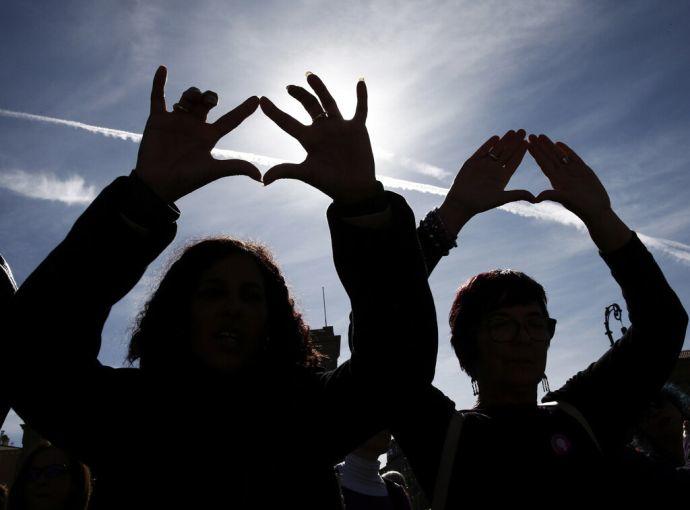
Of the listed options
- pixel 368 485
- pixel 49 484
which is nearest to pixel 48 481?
pixel 49 484

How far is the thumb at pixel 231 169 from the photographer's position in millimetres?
1625

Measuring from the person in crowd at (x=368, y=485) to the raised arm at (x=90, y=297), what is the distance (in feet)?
9.50

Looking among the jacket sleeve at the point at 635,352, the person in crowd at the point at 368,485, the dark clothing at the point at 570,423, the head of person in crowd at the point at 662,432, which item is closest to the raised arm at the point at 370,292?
the dark clothing at the point at 570,423

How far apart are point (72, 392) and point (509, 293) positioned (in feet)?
6.31

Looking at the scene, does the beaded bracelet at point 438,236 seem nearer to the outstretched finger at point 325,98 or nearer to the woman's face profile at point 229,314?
the woman's face profile at point 229,314

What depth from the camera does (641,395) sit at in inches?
98.5

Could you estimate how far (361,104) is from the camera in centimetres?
169

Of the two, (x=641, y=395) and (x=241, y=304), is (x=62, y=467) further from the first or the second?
(x=641, y=395)

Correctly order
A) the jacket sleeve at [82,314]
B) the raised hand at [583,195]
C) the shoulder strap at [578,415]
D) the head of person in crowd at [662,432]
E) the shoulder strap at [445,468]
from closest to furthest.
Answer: the jacket sleeve at [82,314]
the shoulder strap at [445,468]
the shoulder strap at [578,415]
the raised hand at [583,195]
the head of person in crowd at [662,432]

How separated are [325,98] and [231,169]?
361 millimetres

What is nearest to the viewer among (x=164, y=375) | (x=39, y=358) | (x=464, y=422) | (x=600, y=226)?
(x=39, y=358)

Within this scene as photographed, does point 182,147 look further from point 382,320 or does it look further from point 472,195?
point 472,195

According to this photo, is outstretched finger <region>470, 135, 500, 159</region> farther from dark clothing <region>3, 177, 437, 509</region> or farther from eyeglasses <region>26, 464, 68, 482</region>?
eyeglasses <region>26, 464, 68, 482</region>

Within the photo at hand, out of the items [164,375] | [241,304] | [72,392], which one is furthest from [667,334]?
[72,392]
